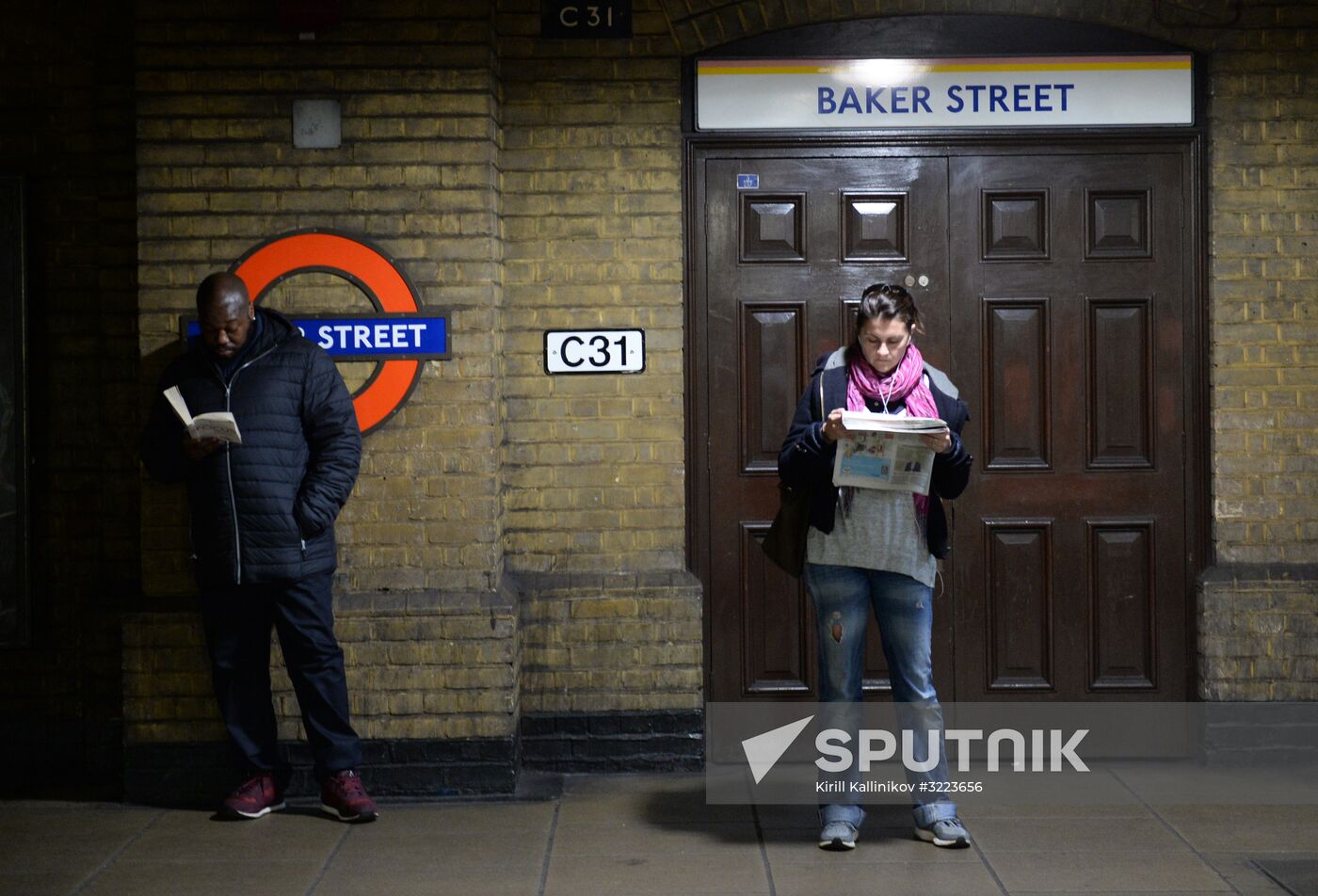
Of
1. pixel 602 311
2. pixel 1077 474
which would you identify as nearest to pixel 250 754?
pixel 602 311

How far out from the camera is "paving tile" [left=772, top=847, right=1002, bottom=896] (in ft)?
15.4

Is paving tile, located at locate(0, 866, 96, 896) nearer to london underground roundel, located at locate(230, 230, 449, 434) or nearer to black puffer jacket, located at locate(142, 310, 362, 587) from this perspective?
black puffer jacket, located at locate(142, 310, 362, 587)

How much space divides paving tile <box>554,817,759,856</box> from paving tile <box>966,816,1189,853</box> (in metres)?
0.86

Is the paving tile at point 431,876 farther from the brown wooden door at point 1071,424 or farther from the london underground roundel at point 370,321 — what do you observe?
the brown wooden door at point 1071,424

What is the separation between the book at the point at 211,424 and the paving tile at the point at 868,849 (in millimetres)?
2423

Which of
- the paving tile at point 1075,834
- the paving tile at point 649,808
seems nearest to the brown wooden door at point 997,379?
the paving tile at point 649,808

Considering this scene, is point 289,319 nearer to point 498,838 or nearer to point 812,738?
point 498,838

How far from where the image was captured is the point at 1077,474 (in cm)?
630

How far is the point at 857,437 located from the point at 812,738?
197 centimetres

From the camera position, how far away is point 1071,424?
631 centimetres

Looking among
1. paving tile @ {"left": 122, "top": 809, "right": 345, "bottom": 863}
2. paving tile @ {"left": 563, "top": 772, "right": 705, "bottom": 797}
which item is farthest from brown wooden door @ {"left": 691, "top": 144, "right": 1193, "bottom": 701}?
paving tile @ {"left": 122, "top": 809, "right": 345, "bottom": 863}

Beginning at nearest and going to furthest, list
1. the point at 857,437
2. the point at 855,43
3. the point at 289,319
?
the point at 857,437 → the point at 289,319 → the point at 855,43

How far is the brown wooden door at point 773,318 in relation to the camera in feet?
20.6

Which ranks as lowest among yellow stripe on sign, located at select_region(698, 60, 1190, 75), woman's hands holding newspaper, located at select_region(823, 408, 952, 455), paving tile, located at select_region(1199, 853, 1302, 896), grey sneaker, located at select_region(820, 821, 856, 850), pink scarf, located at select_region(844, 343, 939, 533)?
paving tile, located at select_region(1199, 853, 1302, 896)
